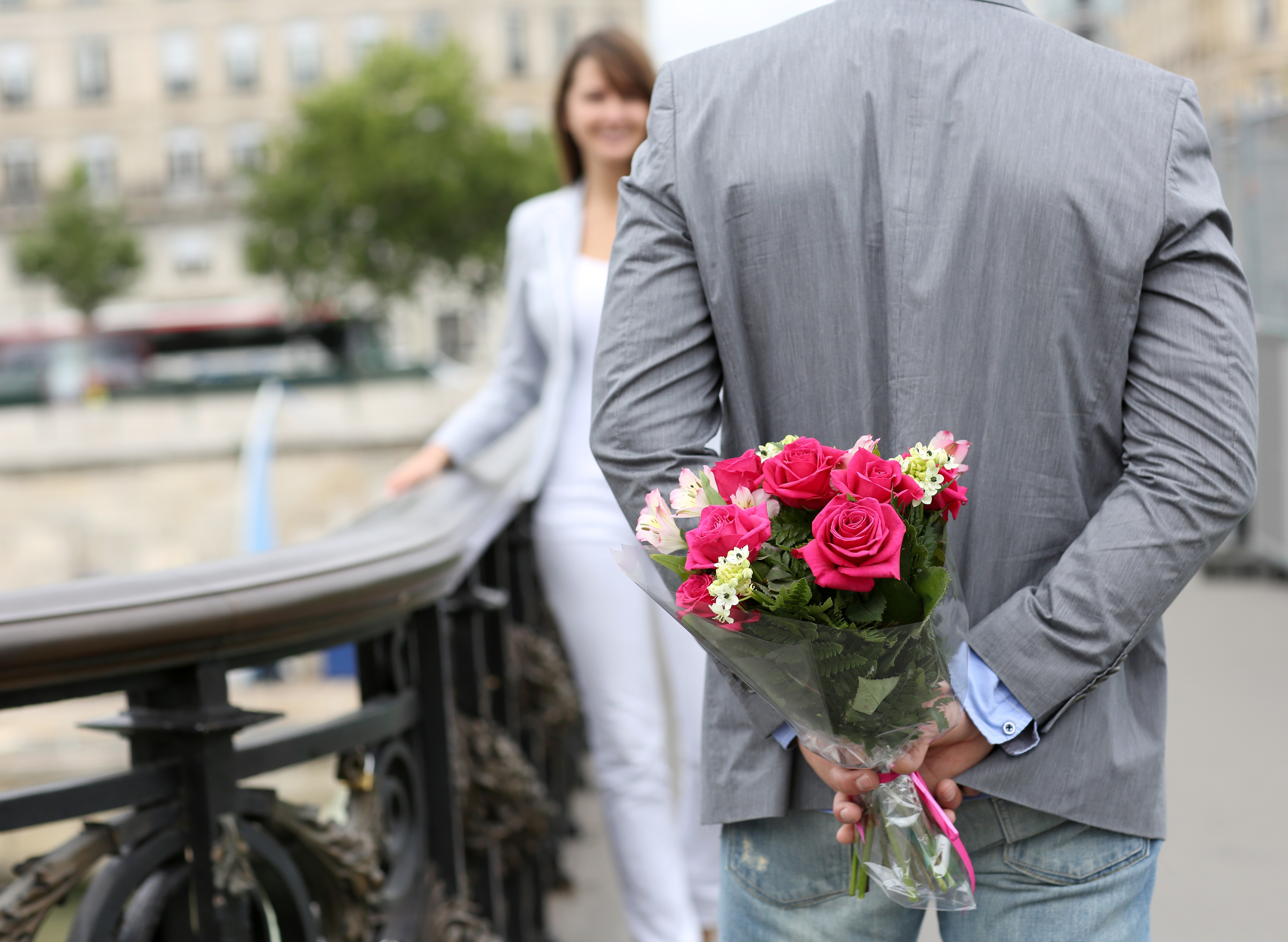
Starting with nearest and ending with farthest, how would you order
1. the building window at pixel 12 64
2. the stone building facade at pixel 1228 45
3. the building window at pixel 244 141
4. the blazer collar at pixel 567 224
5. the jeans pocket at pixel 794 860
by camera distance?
the jeans pocket at pixel 794 860, the blazer collar at pixel 567 224, the stone building facade at pixel 1228 45, the building window at pixel 244 141, the building window at pixel 12 64

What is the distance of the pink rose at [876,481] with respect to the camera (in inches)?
49.4

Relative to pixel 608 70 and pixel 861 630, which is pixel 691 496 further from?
pixel 608 70

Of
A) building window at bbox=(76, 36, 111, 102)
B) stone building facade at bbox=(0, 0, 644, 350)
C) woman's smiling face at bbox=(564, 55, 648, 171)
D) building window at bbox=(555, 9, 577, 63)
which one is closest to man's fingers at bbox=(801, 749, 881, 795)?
woman's smiling face at bbox=(564, 55, 648, 171)

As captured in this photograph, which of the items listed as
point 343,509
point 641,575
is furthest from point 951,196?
point 343,509

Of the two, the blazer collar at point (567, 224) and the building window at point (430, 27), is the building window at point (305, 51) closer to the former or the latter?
the building window at point (430, 27)

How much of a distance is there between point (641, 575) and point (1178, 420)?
559 mm

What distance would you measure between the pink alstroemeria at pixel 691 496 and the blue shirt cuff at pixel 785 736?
300mm

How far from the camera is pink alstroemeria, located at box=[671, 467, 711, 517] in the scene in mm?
1346

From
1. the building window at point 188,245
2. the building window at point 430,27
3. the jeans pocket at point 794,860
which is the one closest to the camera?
the jeans pocket at point 794,860

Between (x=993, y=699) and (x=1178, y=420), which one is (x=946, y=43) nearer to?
(x=1178, y=420)

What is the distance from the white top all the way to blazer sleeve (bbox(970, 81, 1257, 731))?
164 centimetres

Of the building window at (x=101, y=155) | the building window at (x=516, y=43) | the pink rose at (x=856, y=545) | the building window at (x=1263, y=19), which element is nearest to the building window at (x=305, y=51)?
the building window at (x=516, y=43)

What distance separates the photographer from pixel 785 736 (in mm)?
1522

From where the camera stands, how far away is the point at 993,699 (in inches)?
56.3
